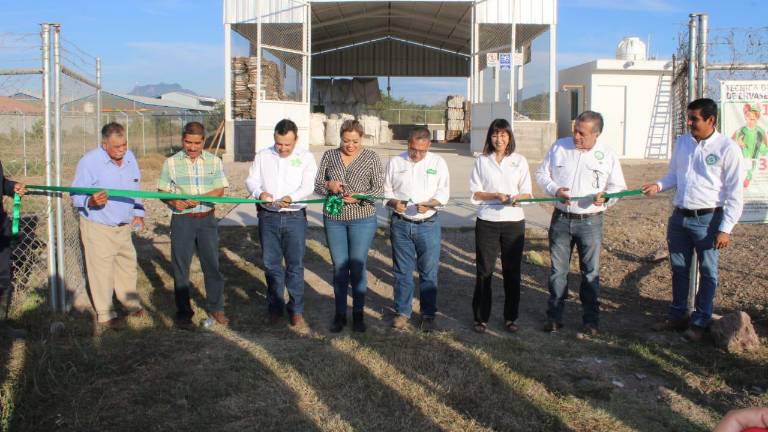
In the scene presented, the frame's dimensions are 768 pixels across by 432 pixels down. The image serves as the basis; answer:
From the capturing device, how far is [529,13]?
17.8 meters

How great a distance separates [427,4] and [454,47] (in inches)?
426

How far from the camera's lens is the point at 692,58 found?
6043mm

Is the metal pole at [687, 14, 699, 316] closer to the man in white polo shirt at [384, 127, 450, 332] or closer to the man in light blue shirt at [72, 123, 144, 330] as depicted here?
the man in white polo shirt at [384, 127, 450, 332]

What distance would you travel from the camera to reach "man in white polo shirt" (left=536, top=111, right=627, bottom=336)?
18.7 ft

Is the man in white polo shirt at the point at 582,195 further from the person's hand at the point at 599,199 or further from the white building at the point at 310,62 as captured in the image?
the white building at the point at 310,62

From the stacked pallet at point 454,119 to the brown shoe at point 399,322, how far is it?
23478mm

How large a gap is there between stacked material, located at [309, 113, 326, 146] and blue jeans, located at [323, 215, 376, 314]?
17.7 m

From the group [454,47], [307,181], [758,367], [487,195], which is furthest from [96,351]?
[454,47]

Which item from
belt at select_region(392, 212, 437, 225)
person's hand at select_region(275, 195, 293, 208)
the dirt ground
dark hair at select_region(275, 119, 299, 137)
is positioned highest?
dark hair at select_region(275, 119, 299, 137)

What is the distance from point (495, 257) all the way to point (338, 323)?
4.61ft

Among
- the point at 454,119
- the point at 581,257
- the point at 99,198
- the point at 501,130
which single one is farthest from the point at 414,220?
the point at 454,119

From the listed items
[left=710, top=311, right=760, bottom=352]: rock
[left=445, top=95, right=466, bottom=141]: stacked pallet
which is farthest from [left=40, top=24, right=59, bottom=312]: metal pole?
[left=445, top=95, right=466, bottom=141]: stacked pallet

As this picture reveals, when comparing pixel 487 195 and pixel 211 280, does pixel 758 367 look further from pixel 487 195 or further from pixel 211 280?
pixel 211 280

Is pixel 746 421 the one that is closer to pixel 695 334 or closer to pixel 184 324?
pixel 695 334
